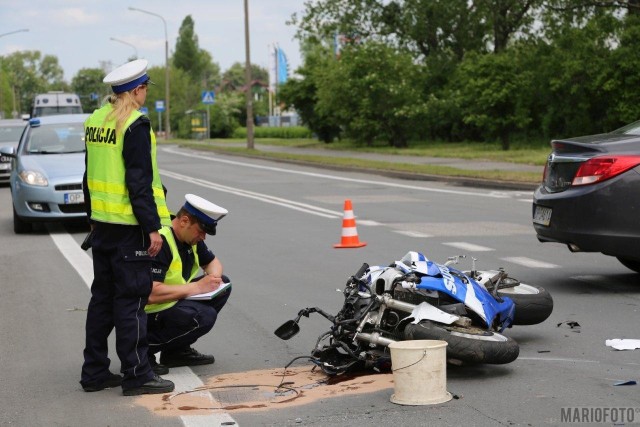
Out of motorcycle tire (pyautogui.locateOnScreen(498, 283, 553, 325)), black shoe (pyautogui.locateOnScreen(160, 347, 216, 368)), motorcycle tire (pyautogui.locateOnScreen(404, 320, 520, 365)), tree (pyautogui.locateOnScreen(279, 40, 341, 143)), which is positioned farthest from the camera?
tree (pyautogui.locateOnScreen(279, 40, 341, 143))

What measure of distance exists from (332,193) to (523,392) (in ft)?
54.0

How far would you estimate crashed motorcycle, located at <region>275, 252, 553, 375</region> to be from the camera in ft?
20.9

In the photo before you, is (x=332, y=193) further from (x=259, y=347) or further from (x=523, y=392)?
(x=523, y=392)

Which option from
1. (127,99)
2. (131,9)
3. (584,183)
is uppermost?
(131,9)

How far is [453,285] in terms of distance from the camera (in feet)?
21.9

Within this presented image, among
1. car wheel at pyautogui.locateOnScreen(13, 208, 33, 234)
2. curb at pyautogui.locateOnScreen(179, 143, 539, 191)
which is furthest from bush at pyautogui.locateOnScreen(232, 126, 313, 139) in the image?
car wheel at pyautogui.locateOnScreen(13, 208, 33, 234)

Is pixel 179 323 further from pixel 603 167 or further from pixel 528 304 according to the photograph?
pixel 603 167

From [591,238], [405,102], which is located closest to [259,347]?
[591,238]

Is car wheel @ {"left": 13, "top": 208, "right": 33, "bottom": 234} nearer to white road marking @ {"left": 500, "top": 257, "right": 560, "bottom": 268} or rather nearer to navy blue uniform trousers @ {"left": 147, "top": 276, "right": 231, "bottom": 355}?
white road marking @ {"left": 500, "top": 257, "right": 560, "bottom": 268}

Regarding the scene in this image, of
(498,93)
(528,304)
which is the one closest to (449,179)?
(498,93)

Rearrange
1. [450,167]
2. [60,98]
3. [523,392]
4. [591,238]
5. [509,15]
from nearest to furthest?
[523,392], [591,238], [450,167], [509,15], [60,98]

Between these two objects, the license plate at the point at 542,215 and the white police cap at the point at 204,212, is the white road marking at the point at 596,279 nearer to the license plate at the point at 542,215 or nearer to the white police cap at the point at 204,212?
the license plate at the point at 542,215

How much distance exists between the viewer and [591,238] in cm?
938

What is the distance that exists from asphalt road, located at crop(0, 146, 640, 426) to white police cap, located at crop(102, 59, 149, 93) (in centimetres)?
176
